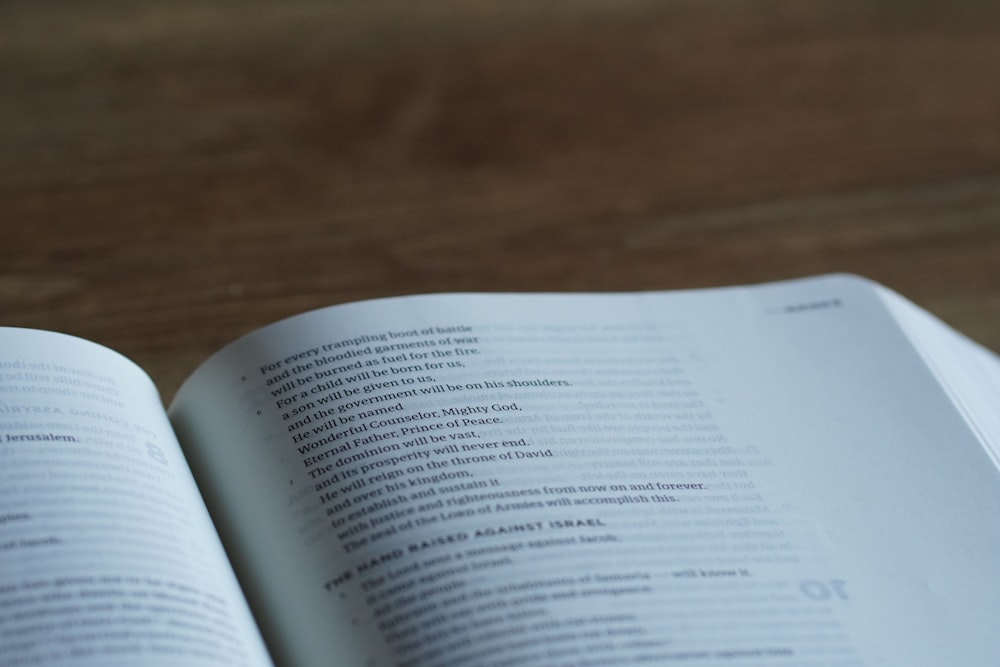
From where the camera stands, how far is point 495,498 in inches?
18.6

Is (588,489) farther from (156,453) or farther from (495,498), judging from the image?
(156,453)

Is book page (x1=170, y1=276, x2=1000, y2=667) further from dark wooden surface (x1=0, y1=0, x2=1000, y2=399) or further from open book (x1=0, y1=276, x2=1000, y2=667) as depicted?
dark wooden surface (x1=0, y1=0, x2=1000, y2=399)

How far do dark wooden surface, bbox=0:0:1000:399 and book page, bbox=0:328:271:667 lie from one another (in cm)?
11

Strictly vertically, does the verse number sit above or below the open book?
above

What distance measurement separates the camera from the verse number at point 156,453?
1.60 feet

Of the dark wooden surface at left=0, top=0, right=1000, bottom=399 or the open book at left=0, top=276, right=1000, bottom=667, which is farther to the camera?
the dark wooden surface at left=0, top=0, right=1000, bottom=399

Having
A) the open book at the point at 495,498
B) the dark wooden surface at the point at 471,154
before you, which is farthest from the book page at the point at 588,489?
the dark wooden surface at the point at 471,154

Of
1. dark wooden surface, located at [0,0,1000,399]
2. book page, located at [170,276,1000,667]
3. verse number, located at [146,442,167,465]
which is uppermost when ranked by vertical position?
dark wooden surface, located at [0,0,1000,399]

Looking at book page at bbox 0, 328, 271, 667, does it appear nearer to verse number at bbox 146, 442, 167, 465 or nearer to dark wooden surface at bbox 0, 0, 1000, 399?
verse number at bbox 146, 442, 167, 465

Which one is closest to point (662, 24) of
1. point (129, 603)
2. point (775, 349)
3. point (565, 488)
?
point (775, 349)

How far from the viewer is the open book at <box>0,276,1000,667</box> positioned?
43 centimetres

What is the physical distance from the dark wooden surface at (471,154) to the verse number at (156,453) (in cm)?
12

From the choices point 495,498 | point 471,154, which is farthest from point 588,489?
point 471,154

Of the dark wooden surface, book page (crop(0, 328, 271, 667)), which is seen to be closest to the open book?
book page (crop(0, 328, 271, 667))
